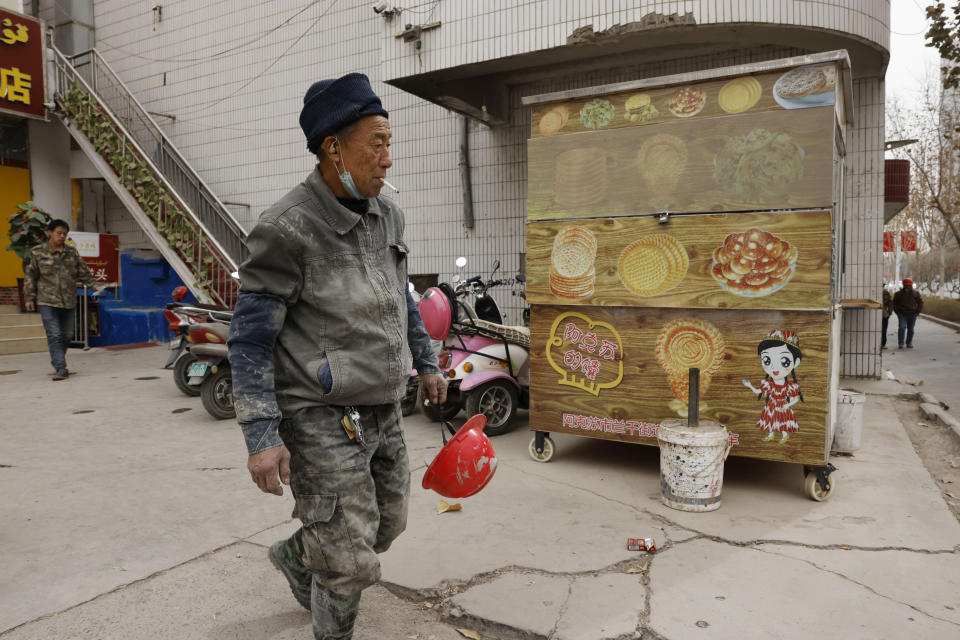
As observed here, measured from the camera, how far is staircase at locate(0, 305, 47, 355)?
1074 cm

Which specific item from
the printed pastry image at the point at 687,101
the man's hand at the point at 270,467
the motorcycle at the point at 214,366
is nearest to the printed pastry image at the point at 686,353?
the printed pastry image at the point at 687,101

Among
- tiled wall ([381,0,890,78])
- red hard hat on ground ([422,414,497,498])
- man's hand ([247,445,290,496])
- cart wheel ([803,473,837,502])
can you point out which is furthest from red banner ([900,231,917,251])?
man's hand ([247,445,290,496])

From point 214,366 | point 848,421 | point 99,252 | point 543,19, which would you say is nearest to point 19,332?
point 99,252

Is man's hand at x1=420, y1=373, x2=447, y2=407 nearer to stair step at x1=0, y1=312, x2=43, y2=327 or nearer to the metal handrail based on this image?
the metal handrail

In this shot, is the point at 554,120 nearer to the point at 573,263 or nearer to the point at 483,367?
the point at 573,263

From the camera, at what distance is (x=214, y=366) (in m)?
6.18

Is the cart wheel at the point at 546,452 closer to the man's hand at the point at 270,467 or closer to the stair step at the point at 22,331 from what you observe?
the man's hand at the point at 270,467

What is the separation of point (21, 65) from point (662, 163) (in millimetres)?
12372

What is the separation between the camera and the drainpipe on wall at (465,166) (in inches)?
358

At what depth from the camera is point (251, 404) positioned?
1.84 metres

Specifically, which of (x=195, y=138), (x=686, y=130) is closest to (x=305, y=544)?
(x=686, y=130)

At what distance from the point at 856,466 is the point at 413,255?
6849 millimetres

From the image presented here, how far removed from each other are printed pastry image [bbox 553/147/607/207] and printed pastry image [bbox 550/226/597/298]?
8.1 inches

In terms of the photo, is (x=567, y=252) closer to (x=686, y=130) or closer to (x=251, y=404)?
(x=686, y=130)
